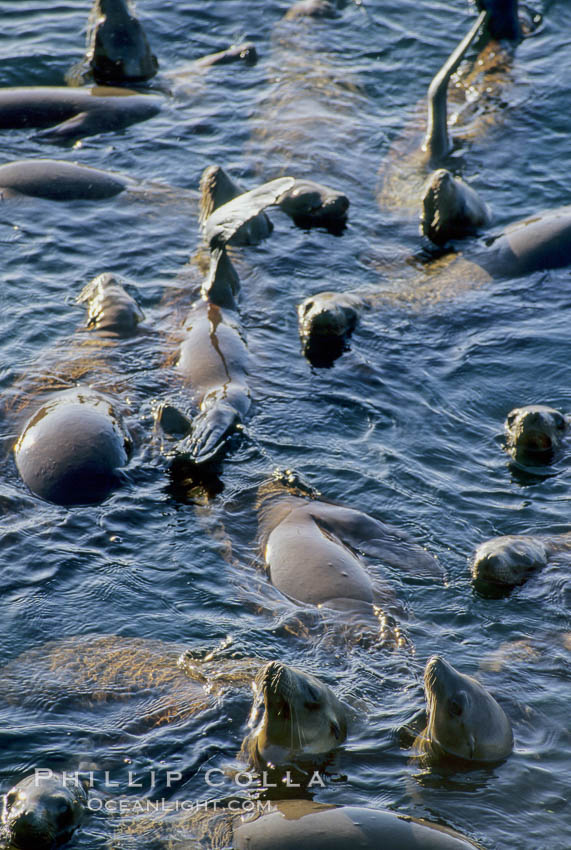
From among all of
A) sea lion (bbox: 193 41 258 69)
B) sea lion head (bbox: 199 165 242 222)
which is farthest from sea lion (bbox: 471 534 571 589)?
sea lion (bbox: 193 41 258 69)

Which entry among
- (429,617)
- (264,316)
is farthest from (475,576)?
(264,316)

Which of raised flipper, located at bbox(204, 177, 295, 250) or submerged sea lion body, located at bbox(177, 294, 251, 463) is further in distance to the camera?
raised flipper, located at bbox(204, 177, 295, 250)

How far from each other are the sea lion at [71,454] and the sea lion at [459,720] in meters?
2.52

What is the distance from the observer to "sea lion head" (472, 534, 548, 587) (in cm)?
606

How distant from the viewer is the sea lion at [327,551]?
5785 mm

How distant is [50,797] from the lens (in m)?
4.52

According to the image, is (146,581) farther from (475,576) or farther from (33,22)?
(33,22)

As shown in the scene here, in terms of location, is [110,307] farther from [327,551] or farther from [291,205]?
[327,551]

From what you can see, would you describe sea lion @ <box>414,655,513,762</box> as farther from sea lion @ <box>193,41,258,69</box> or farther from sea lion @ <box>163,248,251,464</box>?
sea lion @ <box>193,41,258,69</box>

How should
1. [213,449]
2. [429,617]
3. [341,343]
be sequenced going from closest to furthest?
1. [429,617]
2. [213,449]
3. [341,343]

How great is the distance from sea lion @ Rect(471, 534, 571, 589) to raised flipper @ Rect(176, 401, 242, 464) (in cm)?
175

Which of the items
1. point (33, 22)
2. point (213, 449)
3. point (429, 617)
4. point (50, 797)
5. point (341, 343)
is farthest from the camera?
point (33, 22)

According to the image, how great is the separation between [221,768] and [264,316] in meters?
4.43

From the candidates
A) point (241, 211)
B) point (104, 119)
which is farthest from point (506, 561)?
point (104, 119)
